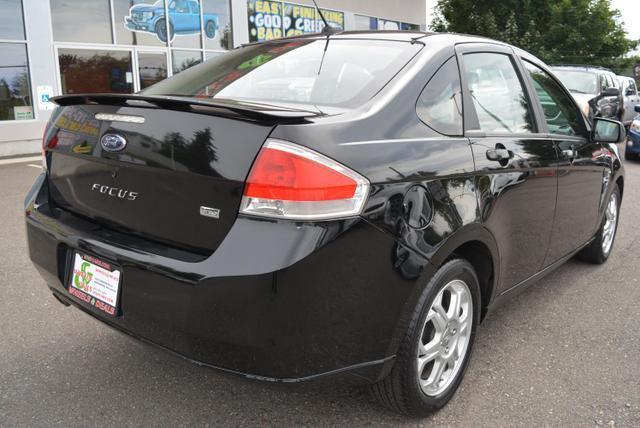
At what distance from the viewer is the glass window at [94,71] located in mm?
12023

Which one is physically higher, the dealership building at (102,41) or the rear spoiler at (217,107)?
the dealership building at (102,41)

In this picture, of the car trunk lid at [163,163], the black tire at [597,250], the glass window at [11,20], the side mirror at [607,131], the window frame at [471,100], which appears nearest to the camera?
the car trunk lid at [163,163]

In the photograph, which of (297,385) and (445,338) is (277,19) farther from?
(297,385)

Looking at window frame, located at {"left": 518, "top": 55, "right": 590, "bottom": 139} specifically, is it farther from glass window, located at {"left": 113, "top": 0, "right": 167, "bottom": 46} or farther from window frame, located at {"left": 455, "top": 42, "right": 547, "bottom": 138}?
glass window, located at {"left": 113, "top": 0, "right": 167, "bottom": 46}

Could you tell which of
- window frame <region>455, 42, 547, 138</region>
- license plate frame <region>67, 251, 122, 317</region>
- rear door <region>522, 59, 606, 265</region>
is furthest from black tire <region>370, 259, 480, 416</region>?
rear door <region>522, 59, 606, 265</region>

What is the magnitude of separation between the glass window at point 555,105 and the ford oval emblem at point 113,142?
229 cm

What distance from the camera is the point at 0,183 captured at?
26.1ft

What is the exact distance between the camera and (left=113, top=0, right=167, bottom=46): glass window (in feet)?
42.2

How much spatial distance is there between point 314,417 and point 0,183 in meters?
7.13

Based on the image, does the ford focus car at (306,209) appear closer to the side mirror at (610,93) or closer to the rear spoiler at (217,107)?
the rear spoiler at (217,107)

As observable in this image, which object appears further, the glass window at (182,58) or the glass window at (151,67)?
the glass window at (182,58)

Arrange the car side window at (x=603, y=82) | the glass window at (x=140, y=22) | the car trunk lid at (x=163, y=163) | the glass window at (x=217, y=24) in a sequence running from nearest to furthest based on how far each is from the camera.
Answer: the car trunk lid at (x=163, y=163) → the car side window at (x=603, y=82) → the glass window at (x=140, y=22) → the glass window at (x=217, y=24)

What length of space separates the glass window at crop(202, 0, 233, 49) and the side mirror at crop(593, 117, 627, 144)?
12618 millimetres

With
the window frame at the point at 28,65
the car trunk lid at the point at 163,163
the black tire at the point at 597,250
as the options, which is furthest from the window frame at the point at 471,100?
the window frame at the point at 28,65
